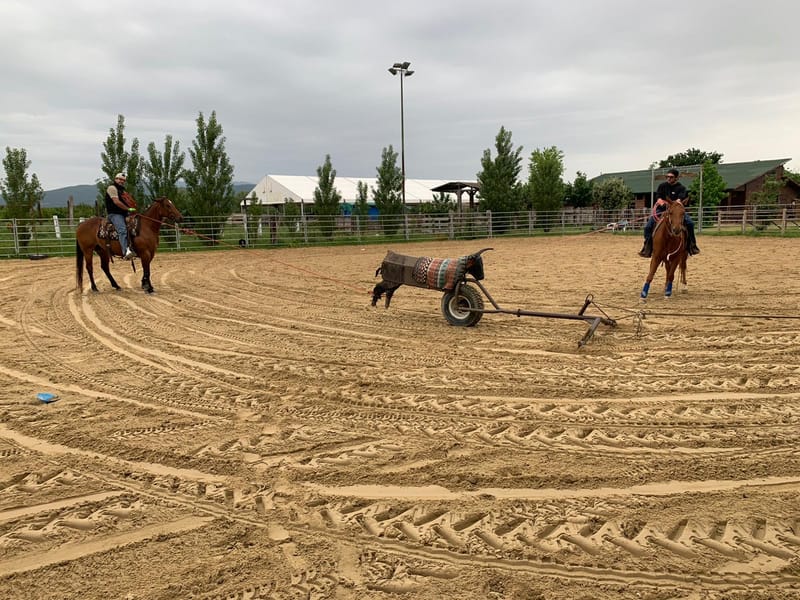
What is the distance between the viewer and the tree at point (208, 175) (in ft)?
76.7

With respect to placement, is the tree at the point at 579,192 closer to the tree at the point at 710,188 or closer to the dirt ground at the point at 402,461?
the tree at the point at 710,188

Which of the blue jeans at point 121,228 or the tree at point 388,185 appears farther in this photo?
the tree at point 388,185

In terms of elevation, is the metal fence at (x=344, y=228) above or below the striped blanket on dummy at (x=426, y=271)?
above

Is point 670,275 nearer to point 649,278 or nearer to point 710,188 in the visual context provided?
point 649,278

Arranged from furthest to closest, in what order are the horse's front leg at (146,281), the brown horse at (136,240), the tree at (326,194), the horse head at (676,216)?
the tree at (326,194), the brown horse at (136,240), the horse's front leg at (146,281), the horse head at (676,216)

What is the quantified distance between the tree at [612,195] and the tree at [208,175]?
31.8m

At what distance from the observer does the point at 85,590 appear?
235 centimetres

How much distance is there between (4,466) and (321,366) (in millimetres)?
2772

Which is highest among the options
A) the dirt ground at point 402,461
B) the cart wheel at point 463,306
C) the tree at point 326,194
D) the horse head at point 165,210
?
the tree at point 326,194

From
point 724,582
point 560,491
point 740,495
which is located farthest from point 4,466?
point 740,495

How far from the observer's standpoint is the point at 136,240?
34.5 feet

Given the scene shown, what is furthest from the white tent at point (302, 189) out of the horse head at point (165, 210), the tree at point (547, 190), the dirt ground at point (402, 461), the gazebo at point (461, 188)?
the dirt ground at point (402, 461)

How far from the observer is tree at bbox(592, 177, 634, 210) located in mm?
43875

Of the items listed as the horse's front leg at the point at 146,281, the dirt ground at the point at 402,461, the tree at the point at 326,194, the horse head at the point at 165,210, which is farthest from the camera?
the tree at the point at 326,194
